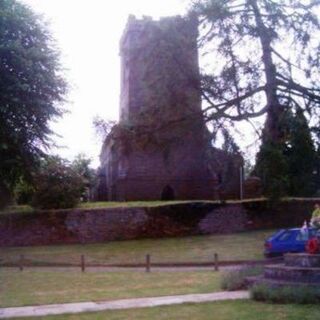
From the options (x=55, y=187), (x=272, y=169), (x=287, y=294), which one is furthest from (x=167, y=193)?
(x=287, y=294)

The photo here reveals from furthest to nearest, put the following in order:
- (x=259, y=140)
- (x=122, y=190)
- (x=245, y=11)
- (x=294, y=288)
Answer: (x=122, y=190)
(x=259, y=140)
(x=245, y=11)
(x=294, y=288)

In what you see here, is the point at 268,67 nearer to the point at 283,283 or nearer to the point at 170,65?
the point at 170,65

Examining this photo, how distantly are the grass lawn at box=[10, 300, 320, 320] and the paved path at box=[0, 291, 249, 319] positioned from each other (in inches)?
26.6

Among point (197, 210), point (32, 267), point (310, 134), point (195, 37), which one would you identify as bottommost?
point (32, 267)

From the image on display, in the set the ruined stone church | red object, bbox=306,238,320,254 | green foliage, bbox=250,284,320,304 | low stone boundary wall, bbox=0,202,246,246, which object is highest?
the ruined stone church

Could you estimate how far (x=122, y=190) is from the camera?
50.5m

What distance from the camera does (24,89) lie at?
1337 inches

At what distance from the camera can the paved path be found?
42.4ft

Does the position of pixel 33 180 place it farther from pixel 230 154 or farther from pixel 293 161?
pixel 293 161

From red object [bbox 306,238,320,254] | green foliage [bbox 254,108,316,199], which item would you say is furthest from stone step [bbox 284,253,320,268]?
green foliage [bbox 254,108,316,199]

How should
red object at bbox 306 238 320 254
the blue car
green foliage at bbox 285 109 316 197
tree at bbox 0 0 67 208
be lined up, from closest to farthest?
red object at bbox 306 238 320 254 < the blue car < green foliage at bbox 285 109 316 197 < tree at bbox 0 0 67 208

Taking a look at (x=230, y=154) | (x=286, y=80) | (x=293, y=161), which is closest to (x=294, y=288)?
(x=286, y=80)

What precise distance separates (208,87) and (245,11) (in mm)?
3860

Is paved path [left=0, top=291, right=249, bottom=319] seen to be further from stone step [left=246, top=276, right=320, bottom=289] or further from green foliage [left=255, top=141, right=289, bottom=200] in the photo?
green foliage [left=255, top=141, right=289, bottom=200]
